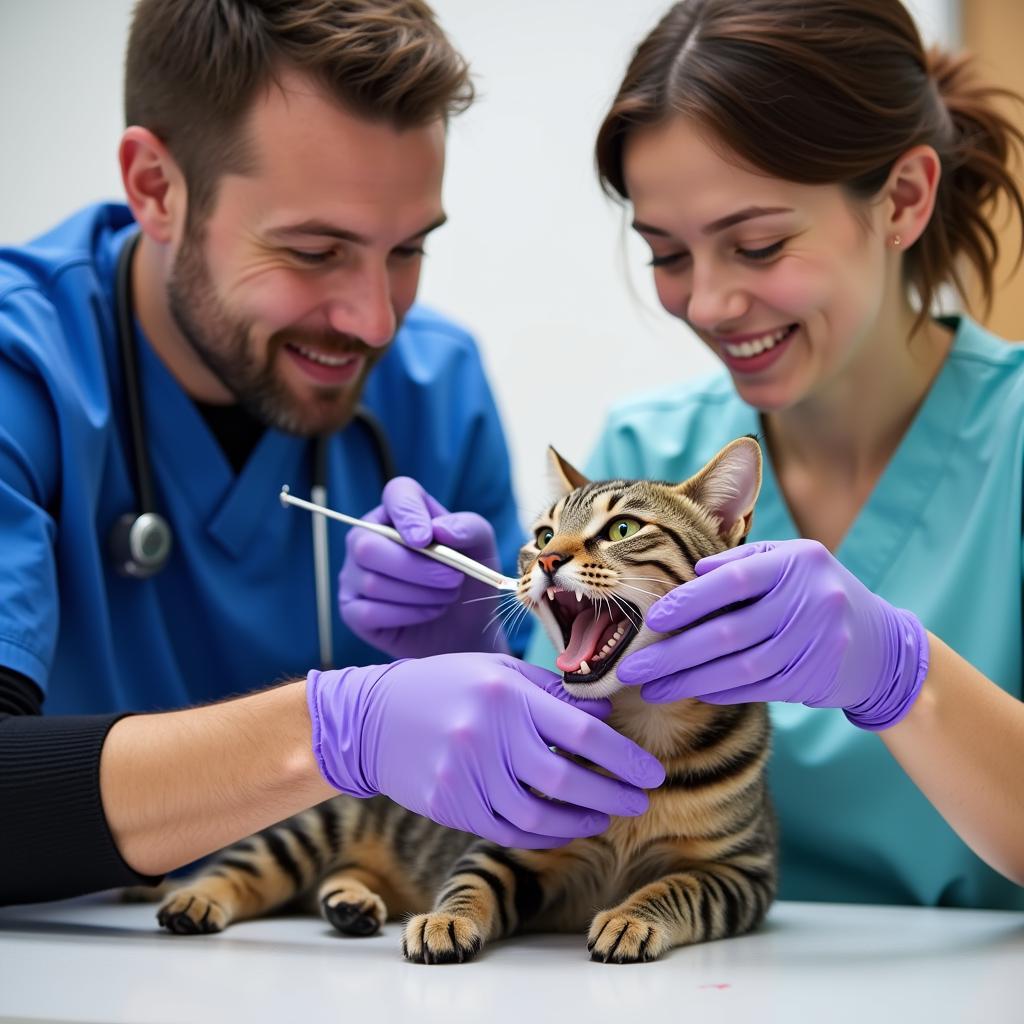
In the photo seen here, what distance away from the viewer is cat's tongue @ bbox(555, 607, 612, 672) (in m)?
1.10

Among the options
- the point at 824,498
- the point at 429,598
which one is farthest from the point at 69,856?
the point at 824,498

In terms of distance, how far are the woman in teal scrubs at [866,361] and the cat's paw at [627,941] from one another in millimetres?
281

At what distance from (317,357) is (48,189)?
1.36m

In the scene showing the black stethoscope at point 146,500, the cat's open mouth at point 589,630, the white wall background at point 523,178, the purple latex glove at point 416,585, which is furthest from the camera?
the white wall background at point 523,178

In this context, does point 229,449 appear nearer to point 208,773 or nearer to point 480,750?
point 208,773

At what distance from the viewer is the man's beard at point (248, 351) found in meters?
1.57

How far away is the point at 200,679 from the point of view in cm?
170

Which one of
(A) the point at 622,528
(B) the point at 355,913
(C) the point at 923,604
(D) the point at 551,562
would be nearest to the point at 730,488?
(A) the point at 622,528

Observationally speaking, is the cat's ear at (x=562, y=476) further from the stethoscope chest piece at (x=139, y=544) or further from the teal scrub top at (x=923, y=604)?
the stethoscope chest piece at (x=139, y=544)

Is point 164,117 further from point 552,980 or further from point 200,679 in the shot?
point 552,980

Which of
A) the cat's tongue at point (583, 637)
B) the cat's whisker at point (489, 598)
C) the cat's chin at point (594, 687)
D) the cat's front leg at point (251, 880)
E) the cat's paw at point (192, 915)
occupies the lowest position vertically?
the cat's front leg at point (251, 880)

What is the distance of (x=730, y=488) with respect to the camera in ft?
3.92

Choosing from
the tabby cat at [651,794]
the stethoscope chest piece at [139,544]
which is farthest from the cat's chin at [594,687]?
the stethoscope chest piece at [139,544]

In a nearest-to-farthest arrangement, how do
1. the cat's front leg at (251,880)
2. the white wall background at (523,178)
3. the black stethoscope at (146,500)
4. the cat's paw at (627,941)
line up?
the cat's paw at (627,941) < the cat's front leg at (251,880) < the black stethoscope at (146,500) < the white wall background at (523,178)
